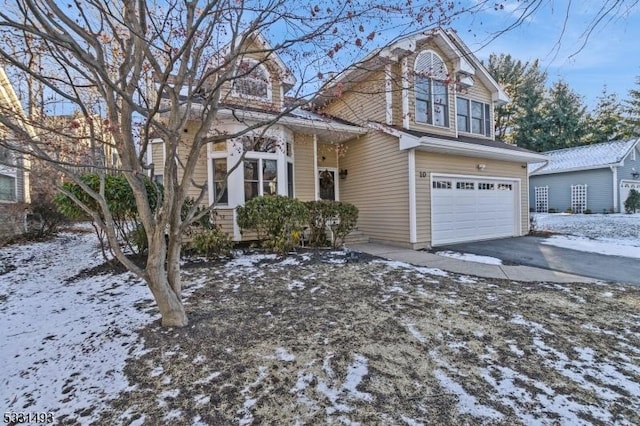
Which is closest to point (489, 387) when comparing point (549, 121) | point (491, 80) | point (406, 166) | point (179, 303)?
point (179, 303)

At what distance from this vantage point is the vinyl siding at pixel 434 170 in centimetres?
895

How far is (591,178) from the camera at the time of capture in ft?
63.8

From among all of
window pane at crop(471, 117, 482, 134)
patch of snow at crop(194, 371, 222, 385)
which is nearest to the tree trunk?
patch of snow at crop(194, 371, 222, 385)

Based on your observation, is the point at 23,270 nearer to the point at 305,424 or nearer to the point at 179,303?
the point at 179,303

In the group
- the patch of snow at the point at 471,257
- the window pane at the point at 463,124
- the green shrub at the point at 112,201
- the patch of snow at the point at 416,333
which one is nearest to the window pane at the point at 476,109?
the window pane at the point at 463,124

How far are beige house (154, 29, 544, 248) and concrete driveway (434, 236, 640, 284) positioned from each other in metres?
0.88

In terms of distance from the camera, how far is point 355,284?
530cm

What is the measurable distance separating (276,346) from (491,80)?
12019 mm

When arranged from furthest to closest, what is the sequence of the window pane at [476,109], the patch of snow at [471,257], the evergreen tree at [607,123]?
the evergreen tree at [607,123] → the window pane at [476,109] → the patch of snow at [471,257]

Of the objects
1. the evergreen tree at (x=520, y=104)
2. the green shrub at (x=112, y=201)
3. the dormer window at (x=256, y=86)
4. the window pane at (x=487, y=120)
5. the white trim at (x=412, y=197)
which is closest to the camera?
the green shrub at (x=112, y=201)

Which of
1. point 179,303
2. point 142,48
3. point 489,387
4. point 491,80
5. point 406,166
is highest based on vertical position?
point 491,80

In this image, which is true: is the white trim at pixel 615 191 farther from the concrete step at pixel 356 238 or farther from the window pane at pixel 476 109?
the concrete step at pixel 356 238

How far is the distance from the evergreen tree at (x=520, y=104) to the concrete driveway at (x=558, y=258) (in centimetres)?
2234

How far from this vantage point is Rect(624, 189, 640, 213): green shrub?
18469 mm
